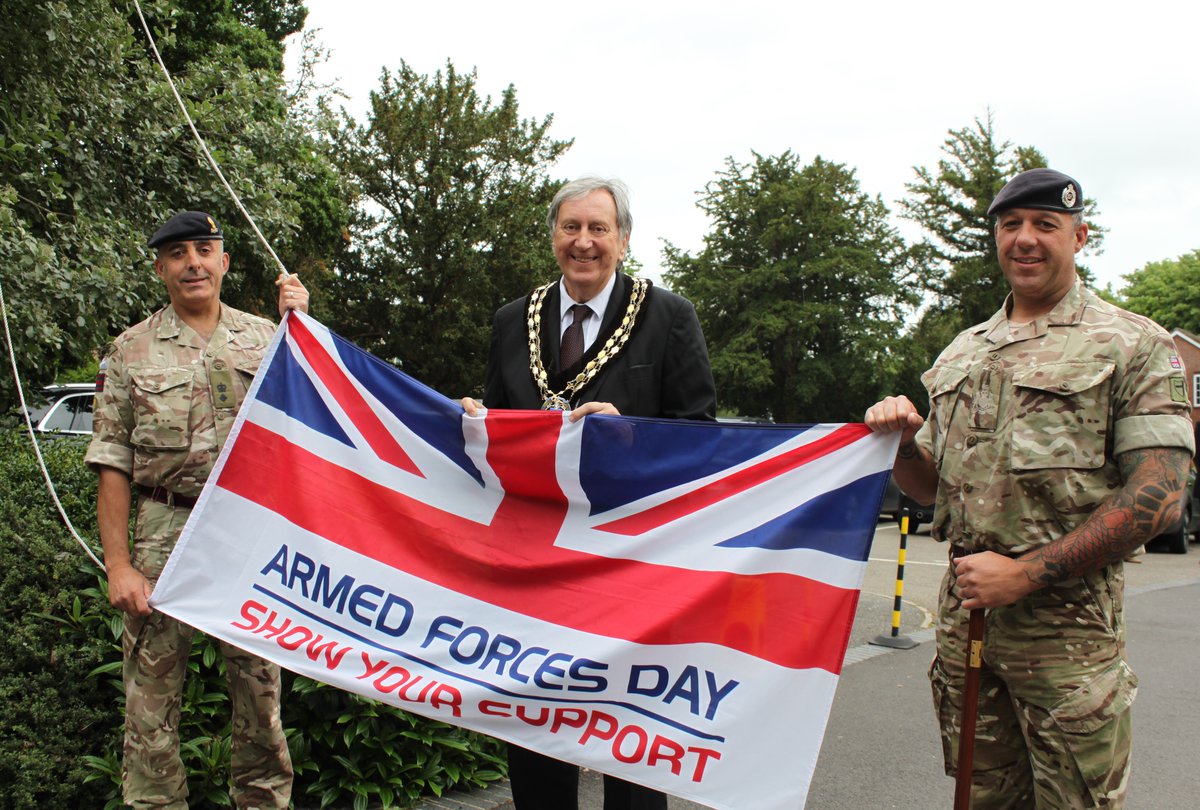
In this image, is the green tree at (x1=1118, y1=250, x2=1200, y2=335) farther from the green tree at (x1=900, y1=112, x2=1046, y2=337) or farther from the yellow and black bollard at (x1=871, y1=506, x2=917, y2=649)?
the yellow and black bollard at (x1=871, y1=506, x2=917, y2=649)

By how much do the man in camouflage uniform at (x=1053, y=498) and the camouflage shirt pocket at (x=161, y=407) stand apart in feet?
8.13

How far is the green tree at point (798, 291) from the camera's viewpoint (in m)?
39.5

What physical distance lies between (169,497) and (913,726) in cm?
457

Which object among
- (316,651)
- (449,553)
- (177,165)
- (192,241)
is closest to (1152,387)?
(449,553)

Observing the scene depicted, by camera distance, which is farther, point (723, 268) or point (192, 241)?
point (723, 268)

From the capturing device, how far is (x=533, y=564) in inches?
119

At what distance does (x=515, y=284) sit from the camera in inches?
1097

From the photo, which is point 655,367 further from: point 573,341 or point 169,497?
point 169,497

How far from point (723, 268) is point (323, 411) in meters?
40.1

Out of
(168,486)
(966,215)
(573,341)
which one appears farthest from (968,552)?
(966,215)

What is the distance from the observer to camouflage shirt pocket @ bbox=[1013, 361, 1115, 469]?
2424 millimetres

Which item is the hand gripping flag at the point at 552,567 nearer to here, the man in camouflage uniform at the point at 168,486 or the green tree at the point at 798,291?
the man in camouflage uniform at the point at 168,486

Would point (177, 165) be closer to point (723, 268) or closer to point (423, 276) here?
point (423, 276)

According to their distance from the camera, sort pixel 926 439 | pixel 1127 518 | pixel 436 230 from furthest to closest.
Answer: pixel 436 230 < pixel 926 439 < pixel 1127 518
